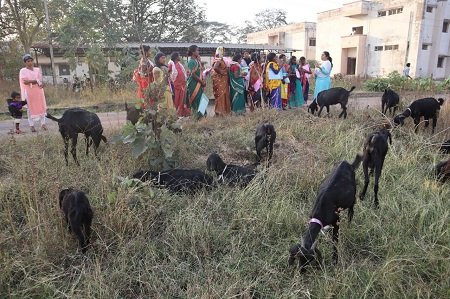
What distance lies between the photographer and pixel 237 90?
26.7ft

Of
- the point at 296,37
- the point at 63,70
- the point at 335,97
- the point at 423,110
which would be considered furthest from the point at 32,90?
the point at 296,37

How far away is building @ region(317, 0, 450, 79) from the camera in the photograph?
24359 mm

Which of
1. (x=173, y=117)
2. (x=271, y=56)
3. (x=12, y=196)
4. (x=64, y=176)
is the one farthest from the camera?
(x=271, y=56)

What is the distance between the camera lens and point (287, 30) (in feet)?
113

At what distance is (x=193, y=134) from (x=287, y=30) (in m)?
31.4

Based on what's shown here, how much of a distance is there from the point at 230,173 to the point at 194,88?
3.83 m

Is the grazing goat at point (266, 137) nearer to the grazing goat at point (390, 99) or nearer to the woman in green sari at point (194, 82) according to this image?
the woman in green sari at point (194, 82)

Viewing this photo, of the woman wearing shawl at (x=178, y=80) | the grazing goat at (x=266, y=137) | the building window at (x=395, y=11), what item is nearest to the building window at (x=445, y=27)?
the building window at (x=395, y=11)

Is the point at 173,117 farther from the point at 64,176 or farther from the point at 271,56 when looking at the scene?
the point at 271,56

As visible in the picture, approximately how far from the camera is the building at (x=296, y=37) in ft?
109

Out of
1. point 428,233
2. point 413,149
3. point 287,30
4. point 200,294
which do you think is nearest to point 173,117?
point 200,294

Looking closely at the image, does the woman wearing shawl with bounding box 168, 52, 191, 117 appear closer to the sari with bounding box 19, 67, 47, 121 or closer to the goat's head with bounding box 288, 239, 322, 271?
the sari with bounding box 19, 67, 47, 121

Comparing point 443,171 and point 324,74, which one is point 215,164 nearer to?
point 443,171

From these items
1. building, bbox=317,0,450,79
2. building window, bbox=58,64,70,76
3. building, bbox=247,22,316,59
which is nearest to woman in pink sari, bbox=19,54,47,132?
building window, bbox=58,64,70,76
